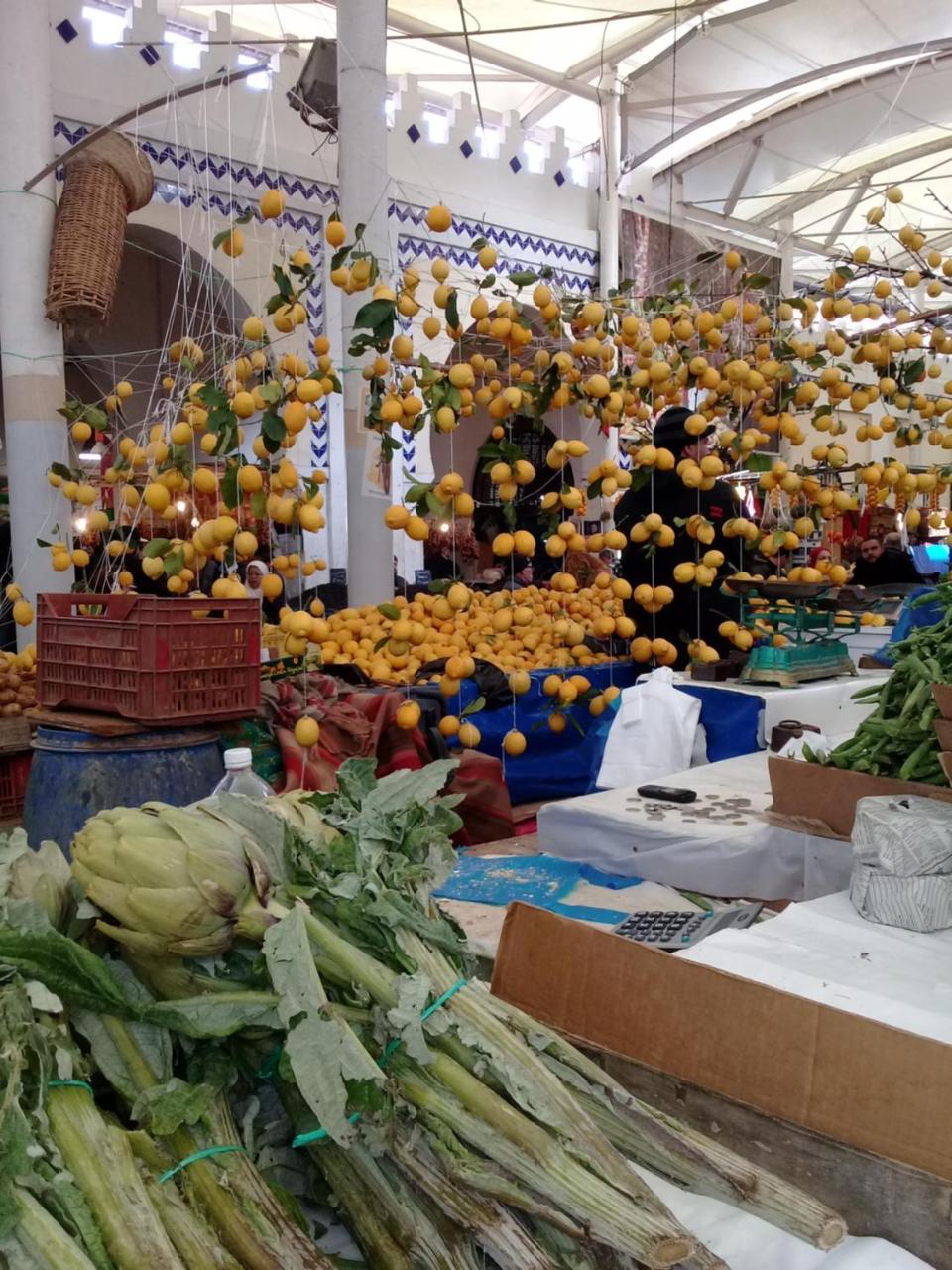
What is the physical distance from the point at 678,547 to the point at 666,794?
2.30m

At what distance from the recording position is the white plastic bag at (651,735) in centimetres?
392

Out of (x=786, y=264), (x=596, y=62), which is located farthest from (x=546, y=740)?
(x=786, y=264)

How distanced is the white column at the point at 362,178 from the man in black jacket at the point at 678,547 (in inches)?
52.7

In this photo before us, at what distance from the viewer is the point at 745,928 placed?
1760 millimetres

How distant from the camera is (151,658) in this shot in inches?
120

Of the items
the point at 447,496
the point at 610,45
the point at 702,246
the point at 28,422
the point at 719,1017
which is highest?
the point at 610,45

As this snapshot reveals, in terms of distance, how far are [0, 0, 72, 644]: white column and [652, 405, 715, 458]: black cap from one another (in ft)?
10.9

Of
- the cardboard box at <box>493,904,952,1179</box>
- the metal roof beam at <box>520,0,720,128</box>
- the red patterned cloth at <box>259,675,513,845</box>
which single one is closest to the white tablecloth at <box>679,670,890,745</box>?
the red patterned cloth at <box>259,675,513,845</box>

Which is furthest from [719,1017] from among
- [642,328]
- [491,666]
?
[491,666]

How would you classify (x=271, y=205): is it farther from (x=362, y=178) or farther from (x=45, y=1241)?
(x=45, y=1241)

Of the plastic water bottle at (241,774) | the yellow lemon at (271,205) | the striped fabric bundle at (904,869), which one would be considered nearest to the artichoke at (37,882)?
the plastic water bottle at (241,774)

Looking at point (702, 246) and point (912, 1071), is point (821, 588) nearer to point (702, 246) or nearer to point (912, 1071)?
point (912, 1071)

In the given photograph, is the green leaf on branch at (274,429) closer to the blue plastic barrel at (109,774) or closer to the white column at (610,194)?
the blue plastic barrel at (109,774)

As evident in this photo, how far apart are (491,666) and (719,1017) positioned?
338 centimetres
